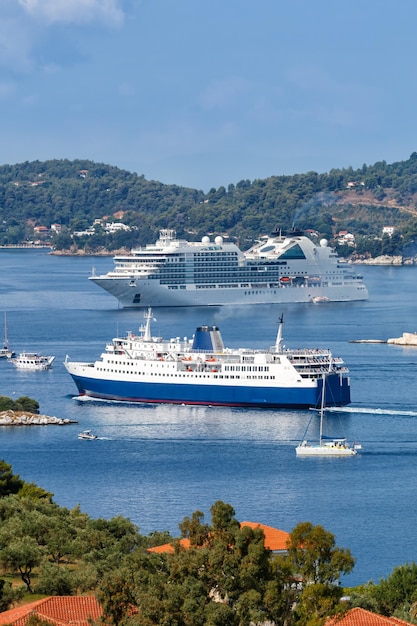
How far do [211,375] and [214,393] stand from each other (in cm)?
54

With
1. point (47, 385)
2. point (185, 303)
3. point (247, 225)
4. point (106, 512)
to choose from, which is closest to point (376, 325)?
point (185, 303)

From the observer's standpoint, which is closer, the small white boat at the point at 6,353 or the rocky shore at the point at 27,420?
the rocky shore at the point at 27,420

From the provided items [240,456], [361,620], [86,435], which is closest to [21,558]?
[361,620]

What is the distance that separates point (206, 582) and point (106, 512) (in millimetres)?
12432

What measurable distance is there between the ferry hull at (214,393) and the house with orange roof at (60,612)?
25.0 m

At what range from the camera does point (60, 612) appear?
19094 mm

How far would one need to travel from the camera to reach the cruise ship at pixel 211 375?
44.6 meters

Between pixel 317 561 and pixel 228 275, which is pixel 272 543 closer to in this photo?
pixel 317 561

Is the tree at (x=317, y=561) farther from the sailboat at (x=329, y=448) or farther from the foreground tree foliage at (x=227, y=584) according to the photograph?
the sailboat at (x=329, y=448)

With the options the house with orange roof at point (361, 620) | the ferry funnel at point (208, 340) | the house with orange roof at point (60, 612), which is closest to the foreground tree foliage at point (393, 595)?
the house with orange roof at point (361, 620)

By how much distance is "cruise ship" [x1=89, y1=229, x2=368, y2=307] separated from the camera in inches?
3310


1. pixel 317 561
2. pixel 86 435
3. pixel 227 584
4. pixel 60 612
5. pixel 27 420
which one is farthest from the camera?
pixel 27 420

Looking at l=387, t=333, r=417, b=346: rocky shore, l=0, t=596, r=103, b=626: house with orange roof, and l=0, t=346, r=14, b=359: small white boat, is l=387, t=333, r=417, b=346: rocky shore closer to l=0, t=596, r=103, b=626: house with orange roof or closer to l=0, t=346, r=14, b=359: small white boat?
l=0, t=346, r=14, b=359: small white boat

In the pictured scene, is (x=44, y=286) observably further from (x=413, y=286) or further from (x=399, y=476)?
(x=399, y=476)
